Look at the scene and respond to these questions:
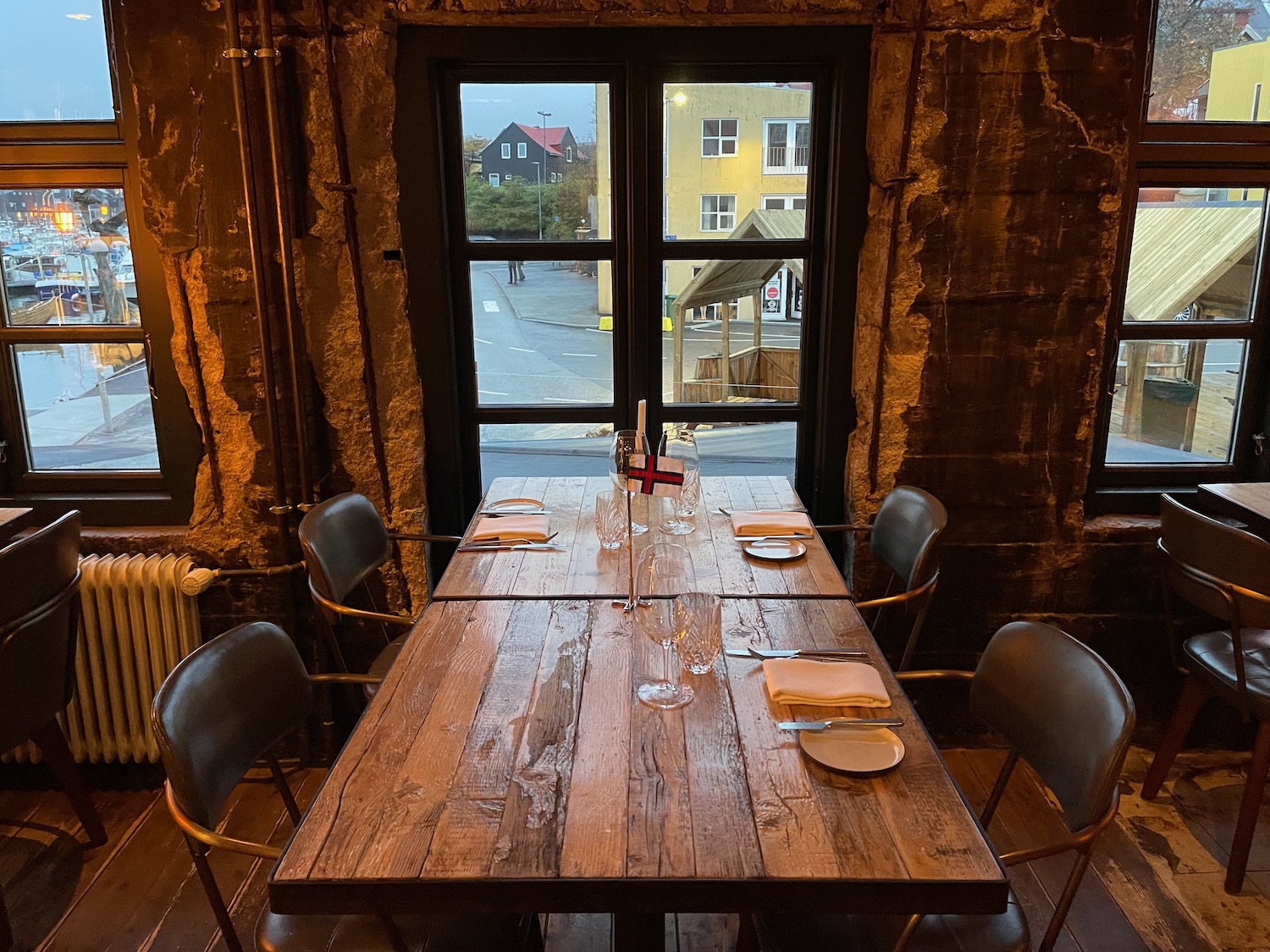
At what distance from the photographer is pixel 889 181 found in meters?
2.70

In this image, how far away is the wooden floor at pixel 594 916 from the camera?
90.0 inches

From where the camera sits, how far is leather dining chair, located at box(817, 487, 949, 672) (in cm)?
237

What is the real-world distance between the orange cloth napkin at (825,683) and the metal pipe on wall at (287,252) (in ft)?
5.28

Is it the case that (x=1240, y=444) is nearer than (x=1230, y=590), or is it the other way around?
(x=1230, y=590)

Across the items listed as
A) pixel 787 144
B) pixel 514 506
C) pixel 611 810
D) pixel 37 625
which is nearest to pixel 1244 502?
pixel 787 144

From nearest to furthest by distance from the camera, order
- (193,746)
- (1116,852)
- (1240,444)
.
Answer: (193,746), (1116,852), (1240,444)

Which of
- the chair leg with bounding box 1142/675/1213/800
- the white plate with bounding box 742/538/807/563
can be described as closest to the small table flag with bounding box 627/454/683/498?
the white plate with bounding box 742/538/807/563

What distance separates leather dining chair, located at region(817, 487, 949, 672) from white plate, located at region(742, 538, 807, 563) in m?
0.19

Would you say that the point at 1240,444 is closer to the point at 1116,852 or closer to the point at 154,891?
the point at 1116,852

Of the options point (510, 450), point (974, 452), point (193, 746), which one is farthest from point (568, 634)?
point (974, 452)

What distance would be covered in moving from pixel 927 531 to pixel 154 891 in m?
2.08

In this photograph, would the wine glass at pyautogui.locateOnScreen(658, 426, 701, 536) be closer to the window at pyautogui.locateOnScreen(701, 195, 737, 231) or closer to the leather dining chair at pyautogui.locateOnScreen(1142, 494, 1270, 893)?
the window at pyautogui.locateOnScreen(701, 195, 737, 231)

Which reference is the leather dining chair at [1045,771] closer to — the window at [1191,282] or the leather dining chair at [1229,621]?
the leather dining chair at [1229,621]

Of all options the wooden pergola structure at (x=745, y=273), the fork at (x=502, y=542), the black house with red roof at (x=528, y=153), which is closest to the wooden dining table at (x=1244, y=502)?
the wooden pergola structure at (x=745, y=273)
